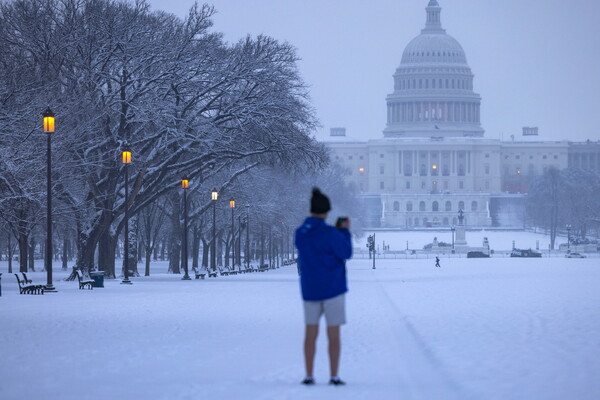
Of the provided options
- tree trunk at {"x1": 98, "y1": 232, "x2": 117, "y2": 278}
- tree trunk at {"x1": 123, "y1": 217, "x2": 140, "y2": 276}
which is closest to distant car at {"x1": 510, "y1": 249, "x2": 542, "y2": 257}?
tree trunk at {"x1": 123, "y1": 217, "x2": 140, "y2": 276}

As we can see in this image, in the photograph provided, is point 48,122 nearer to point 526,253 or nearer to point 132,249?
point 132,249

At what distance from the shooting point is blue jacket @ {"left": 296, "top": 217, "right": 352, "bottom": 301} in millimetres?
13352

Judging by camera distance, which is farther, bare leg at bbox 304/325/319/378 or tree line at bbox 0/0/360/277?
tree line at bbox 0/0/360/277

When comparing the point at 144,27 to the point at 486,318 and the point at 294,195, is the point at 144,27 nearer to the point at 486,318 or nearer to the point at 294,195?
the point at 486,318

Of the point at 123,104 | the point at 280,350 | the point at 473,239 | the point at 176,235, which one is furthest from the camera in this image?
the point at 473,239

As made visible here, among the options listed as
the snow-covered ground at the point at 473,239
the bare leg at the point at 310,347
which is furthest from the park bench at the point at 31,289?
the snow-covered ground at the point at 473,239

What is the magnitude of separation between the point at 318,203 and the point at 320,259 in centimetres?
59

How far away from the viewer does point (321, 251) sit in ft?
43.9

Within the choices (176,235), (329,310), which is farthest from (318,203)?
(176,235)

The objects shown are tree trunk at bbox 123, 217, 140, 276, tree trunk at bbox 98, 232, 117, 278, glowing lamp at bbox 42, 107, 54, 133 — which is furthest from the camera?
tree trunk at bbox 123, 217, 140, 276

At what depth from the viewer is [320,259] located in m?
13.4

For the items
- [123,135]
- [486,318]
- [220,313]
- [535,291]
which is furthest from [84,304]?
[123,135]

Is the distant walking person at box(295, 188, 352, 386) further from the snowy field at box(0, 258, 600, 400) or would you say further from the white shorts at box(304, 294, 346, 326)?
the snowy field at box(0, 258, 600, 400)

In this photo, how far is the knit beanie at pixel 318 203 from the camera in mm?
13469
